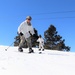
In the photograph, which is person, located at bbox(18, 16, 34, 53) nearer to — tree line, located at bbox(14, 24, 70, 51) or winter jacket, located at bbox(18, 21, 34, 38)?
winter jacket, located at bbox(18, 21, 34, 38)

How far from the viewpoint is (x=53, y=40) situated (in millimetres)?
75125

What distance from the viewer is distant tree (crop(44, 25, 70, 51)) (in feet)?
232

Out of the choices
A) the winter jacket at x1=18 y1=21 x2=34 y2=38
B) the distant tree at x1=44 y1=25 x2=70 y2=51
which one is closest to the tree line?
the distant tree at x1=44 y1=25 x2=70 y2=51

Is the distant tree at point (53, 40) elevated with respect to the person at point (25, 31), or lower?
elevated

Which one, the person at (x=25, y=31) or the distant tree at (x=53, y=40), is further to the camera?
the distant tree at (x=53, y=40)

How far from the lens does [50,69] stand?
9453 mm

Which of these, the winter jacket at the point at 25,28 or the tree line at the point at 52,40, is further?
the tree line at the point at 52,40

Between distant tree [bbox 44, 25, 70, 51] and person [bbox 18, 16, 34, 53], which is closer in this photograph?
person [bbox 18, 16, 34, 53]

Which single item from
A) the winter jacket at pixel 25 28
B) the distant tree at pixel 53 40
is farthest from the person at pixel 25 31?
the distant tree at pixel 53 40

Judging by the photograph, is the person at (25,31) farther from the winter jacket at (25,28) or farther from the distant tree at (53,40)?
the distant tree at (53,40)

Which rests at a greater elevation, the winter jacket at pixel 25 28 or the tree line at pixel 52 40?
the tree line at pixel 52 40

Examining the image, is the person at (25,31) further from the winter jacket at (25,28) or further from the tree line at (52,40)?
the tree line at (52,40)

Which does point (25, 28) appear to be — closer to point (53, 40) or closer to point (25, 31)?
point (25, 31)

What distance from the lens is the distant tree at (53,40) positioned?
2786 inches
